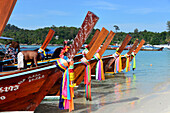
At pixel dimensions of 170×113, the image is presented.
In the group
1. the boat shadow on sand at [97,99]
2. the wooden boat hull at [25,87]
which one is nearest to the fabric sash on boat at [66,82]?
the wooden boat hull at [25,87]

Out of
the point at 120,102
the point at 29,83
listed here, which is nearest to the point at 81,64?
the point at 120,102

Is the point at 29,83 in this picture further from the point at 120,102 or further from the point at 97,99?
the point at 120,102

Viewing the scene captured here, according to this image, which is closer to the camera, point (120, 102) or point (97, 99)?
point (120, 102)

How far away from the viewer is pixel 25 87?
671 centimetres

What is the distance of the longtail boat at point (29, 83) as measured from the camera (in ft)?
20.7

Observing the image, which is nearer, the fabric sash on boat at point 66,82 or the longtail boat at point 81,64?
the fabric sash on boat at point 66,82

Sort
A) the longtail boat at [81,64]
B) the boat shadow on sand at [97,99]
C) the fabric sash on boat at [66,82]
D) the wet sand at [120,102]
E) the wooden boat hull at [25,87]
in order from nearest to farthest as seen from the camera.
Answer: the wooden boat hull at [25,87], the fabric sash on boat at [66,82], the wet sand at [120,102], the boat shadow on sand at [97,99], the longtail boat at [81,64]

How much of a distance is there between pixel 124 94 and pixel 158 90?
2.02m

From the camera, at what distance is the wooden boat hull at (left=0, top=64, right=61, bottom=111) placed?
20.6 feet

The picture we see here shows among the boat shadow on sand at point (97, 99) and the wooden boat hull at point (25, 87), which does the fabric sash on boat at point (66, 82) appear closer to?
the wooden boat hull at point (25, 87)

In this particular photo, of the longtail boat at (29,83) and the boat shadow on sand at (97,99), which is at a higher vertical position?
the longtail boat at (29,83)

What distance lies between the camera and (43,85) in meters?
7.25

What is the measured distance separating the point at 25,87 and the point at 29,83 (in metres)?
0.15

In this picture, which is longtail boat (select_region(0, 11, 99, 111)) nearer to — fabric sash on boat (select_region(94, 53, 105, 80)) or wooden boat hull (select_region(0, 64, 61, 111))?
wooden boat hull (select_region(0, 64, 61, 111))
